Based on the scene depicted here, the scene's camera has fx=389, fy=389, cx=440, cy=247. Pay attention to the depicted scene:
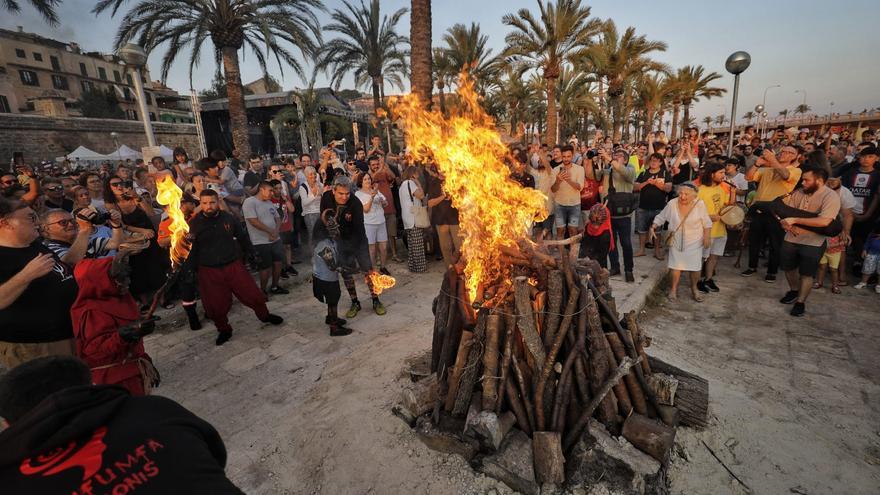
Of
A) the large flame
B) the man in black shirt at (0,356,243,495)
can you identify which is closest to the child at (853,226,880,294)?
the large flame

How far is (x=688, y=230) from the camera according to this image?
6246 millimetres

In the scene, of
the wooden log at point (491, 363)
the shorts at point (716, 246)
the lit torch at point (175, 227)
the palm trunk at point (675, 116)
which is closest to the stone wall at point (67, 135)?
the lit torch at point (175, 227)

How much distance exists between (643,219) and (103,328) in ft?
29.9

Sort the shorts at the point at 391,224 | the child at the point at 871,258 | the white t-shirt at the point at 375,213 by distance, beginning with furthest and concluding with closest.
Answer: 1. the shorts at the point at 391,224
2. the white t-shirt at the point at 375,213
3. the child at the point at 871,258

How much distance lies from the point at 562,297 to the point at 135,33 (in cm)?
1789

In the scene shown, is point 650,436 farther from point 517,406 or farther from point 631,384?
point 517,406

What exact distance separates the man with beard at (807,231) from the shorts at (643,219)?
2578mm

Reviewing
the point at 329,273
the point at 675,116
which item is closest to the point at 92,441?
the point at 329,273

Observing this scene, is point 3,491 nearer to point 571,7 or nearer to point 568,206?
point 568,206

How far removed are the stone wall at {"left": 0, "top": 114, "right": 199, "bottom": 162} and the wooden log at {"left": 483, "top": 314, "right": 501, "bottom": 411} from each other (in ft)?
89.7

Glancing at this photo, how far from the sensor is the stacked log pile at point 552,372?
3.20 meters

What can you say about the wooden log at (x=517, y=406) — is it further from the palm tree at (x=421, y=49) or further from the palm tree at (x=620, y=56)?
the palm tree at (x=620, y=56)

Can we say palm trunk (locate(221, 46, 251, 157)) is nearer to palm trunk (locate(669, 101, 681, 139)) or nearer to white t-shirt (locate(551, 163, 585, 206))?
white t-shirt (locate(551, 163, 585, 206))

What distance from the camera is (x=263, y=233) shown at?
22.4 ft
